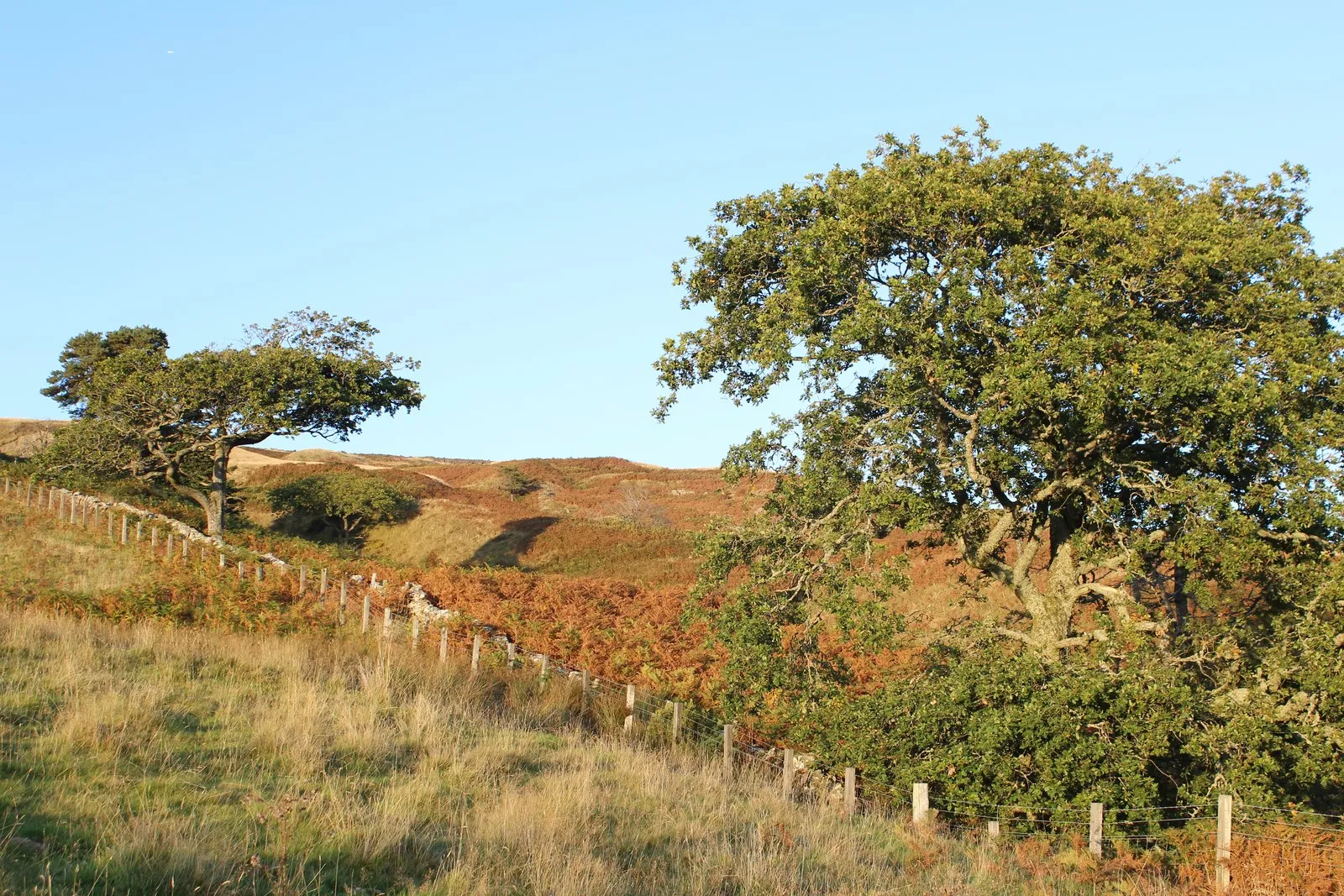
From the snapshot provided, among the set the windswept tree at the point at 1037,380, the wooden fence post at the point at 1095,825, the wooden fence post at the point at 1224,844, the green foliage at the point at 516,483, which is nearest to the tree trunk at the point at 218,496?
the windswept tree at the point at 1037,380

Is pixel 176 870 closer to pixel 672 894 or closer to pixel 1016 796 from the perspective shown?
pixel 672 894

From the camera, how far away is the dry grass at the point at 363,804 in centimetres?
745

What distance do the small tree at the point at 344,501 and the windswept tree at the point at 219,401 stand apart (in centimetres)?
1472

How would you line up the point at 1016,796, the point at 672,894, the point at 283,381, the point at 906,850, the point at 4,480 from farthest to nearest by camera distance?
1. the point at 4,480
2. the point at 283,381
3. the point at 1016,796
4. the point at 906,850
5. the point at 672,894

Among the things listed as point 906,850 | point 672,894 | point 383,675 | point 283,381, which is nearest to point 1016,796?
point 906,850

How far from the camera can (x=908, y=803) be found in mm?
14648

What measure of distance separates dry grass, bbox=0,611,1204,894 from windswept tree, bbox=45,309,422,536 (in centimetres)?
2348

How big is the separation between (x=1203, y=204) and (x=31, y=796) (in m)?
17.6

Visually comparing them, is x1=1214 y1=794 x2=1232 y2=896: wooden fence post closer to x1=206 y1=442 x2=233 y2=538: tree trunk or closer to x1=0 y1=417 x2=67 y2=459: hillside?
x1=206 y1=442 x2=233 y2=538: tree trunk

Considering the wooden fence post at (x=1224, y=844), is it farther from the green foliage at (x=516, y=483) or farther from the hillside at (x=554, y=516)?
the green foliage at (x=516, y=483)

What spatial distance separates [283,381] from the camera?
123 feet

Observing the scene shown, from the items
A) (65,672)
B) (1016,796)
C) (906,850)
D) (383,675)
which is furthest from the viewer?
(383,675)

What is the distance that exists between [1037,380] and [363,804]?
10054 millimetres

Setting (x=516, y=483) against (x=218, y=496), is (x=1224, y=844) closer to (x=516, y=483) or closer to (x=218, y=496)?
(x=218, y=496)
